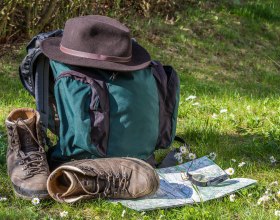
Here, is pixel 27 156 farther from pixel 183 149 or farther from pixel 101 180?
pixel 183 149

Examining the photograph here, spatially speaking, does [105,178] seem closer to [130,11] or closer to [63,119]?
[63,119]

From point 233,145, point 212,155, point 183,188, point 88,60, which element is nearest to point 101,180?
point 183,188

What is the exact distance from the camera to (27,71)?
3.80 m

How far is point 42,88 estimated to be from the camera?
3.77 m

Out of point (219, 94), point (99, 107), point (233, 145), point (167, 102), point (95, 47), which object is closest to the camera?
point (99, 107)

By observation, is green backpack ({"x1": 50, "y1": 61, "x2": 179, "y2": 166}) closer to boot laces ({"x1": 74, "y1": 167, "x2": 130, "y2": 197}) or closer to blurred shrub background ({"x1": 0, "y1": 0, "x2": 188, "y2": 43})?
boot laces ({"x1": 74, "y1": 167, "x2": 130, "y2": 197})

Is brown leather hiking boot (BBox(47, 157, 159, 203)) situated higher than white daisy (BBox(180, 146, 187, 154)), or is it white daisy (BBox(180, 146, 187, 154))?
brown leather hiking boot (BBox(47, 157, 159, 203))

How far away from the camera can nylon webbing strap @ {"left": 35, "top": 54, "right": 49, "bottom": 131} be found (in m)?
3.76

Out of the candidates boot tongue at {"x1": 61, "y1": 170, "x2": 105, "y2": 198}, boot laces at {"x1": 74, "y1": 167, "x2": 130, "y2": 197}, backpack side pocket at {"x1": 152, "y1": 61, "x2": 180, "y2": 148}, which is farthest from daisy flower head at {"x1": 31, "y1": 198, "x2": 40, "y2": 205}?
backpack side pocket at {"x1": 152, "y1": 61, "x2": 180, "y2": 148}

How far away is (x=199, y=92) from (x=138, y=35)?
1965 mm

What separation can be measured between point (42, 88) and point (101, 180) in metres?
0.80

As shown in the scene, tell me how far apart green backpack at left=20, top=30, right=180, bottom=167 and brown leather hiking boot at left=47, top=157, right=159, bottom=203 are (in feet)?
0.62

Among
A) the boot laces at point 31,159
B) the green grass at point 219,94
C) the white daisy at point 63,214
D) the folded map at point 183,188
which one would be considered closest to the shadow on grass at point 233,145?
the green grass at point 219,94

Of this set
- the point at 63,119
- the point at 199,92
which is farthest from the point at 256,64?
the point at 63,119
